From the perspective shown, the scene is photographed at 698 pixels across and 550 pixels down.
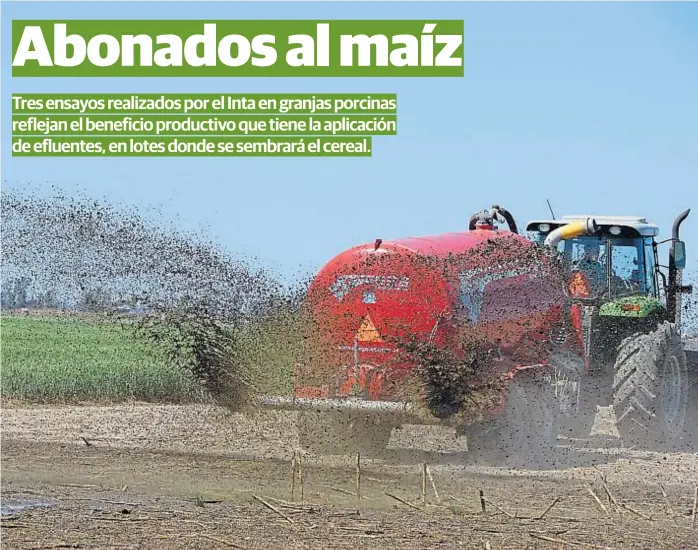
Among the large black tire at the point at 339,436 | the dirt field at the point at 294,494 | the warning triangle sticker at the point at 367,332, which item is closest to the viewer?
the dirt field at the point at 294,494

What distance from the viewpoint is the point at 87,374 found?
17688mm

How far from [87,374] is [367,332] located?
7774mm

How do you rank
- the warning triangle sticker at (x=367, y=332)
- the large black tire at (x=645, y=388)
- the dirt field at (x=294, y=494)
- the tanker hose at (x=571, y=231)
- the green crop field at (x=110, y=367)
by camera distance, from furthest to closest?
1. the tanker hose at (x=571, y=231)
2. the large black tire at (x=645, y=388)
3. the green crop field at (x=110, y=367)
4. the warning triangle sticker at (x=367, y=332)
5. the dirt field at (x=294, y=494)

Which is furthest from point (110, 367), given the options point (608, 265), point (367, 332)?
point (608, 265)

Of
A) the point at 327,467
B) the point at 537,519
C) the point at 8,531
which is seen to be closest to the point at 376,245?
the point at 327,467

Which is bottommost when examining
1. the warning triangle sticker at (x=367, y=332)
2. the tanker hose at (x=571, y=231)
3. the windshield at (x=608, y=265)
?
the warning triangle sticker at (x=367, y=332)

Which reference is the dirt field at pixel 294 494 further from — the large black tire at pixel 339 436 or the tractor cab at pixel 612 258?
the tractor cab at pixel 612 258

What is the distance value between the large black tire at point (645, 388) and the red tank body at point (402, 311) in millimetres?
964

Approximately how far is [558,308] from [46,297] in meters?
8.65

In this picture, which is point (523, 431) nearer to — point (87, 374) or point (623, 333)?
point (623, 333)

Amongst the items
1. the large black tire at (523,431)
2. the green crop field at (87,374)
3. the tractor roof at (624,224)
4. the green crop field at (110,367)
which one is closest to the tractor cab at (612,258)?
the tractor roof at (624,224)

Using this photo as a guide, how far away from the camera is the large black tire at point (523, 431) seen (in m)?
11.2

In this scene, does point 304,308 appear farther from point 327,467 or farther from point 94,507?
point 94,507

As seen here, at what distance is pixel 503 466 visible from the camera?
11.3 m
